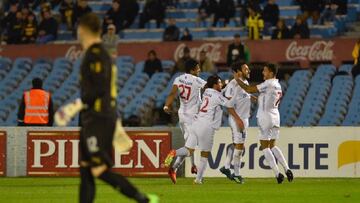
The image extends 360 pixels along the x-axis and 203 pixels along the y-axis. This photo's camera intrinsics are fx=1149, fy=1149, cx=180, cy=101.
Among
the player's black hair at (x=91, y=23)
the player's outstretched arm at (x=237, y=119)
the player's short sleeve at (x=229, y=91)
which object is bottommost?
the player's outstretched arm at (x=237, y=119)

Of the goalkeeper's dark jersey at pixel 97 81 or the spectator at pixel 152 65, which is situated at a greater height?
the goalkeeper's dark jersey at pixel 97 81

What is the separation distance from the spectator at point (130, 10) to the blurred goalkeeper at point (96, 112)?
2157cm

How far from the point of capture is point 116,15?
32.7 m

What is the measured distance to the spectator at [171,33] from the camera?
30828 mm

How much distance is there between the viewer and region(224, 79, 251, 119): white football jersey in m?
20.8

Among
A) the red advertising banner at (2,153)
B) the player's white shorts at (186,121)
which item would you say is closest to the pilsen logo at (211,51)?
the red advertising banner at (2,153)

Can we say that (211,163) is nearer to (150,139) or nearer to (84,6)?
(150,139)

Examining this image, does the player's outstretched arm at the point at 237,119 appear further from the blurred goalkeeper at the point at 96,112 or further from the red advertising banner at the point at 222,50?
the blurred goalkeeper at the point at 96,112

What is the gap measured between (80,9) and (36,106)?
33.6 feet

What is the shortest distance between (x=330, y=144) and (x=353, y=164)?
597 millimetres

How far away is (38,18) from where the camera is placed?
35.3 meters

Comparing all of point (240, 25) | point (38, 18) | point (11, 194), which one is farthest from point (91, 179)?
point (38, 18)

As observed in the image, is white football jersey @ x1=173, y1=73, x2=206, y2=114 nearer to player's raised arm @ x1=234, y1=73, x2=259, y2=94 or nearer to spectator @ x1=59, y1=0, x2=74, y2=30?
player's raised arm @ x1=234, y1=73, x2=259, y2=94

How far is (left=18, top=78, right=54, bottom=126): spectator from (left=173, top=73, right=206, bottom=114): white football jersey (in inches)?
140
